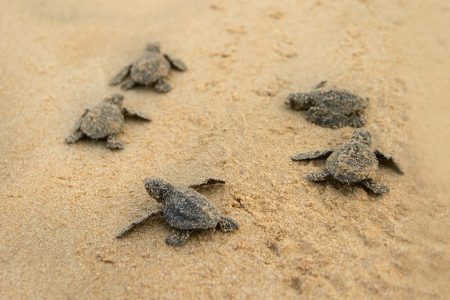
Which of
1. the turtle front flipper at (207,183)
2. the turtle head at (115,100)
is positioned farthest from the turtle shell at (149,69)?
the turtle front flipper at (207,183)

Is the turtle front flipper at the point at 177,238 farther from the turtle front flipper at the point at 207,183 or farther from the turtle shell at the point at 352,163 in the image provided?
the turtle shell at the point at 352,163

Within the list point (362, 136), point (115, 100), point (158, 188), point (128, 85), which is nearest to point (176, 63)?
point (128, 85)

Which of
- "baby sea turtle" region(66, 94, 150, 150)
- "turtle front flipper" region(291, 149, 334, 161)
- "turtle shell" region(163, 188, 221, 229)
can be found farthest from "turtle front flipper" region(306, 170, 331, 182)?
"baby sea turtle" region(66, 94, 150, 150)

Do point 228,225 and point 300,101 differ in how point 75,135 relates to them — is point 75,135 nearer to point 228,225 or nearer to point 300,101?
point 228,225

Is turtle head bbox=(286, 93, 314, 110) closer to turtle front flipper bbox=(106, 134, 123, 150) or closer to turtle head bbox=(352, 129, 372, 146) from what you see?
turtle head bbox=(352, 129, 372, 146)

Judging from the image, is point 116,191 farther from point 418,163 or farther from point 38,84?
point 418,163
